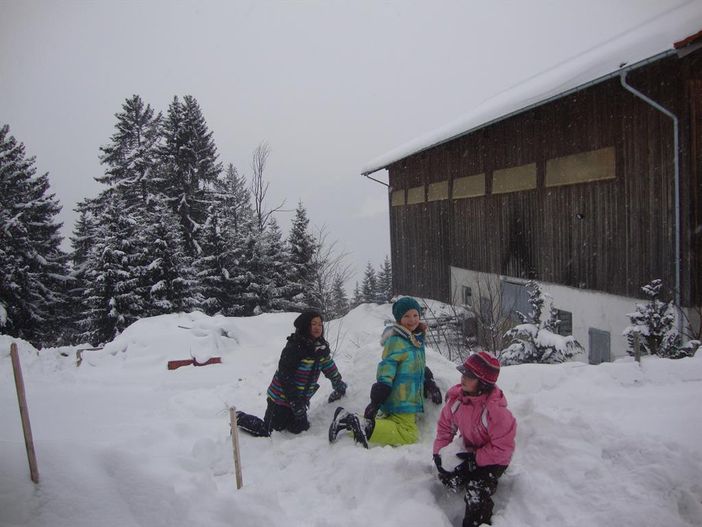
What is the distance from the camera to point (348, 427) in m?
4.32

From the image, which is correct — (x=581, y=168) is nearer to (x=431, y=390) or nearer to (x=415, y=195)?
(x=431, y=390)

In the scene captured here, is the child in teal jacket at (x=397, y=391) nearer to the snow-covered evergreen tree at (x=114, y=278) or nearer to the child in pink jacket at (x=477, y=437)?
the child in pink jacket at (x=477, y=437)

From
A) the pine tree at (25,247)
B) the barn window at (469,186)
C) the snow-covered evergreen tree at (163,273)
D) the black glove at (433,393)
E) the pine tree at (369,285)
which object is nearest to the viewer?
the black glove at (433,393)

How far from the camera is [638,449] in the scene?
10.2ft

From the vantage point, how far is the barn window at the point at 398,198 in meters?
20.4

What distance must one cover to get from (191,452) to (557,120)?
409 inches

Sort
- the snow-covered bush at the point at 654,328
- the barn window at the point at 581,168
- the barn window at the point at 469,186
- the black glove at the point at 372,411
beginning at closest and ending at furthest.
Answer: the black glove at the point at 372,411 → the snow-covered bush at the point at 654,328 → the barn window at the point at 581,168 → the barn window at the point at 469,186

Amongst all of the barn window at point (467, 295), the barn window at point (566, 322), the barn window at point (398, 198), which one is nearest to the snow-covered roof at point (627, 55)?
the barn window at point (566, 322)

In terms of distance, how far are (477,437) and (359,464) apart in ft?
3.23

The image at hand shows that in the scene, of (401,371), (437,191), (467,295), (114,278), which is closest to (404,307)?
(401,371)

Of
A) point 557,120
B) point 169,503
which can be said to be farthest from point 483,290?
point 169,503

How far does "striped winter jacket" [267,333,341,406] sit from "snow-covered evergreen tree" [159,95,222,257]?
24145 mm

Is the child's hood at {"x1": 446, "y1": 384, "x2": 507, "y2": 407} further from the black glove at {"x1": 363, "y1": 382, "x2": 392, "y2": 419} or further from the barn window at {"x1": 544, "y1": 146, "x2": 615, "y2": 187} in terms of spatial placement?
the barn window at {"x1": 544, "y1": 146, "x2": 615, "y2": 187}

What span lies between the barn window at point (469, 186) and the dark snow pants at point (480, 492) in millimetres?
11861
